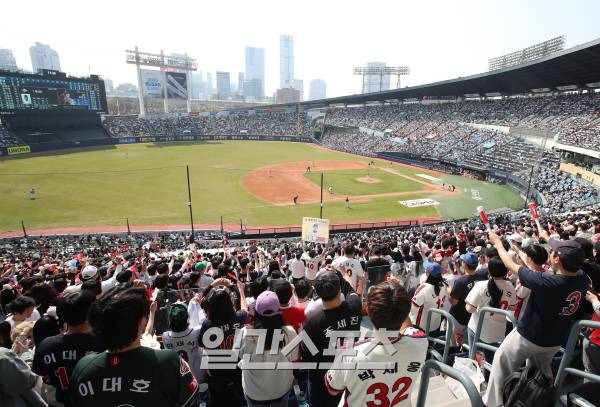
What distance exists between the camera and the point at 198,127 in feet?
331

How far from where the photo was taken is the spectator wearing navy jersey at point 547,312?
4078 mm

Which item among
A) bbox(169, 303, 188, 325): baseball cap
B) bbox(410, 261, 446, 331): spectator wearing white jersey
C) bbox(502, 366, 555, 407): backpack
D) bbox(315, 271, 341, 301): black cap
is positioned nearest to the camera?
bbox(502, 366, 555, 407): backpack

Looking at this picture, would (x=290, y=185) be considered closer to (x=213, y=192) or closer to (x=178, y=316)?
(x=213, y=192)

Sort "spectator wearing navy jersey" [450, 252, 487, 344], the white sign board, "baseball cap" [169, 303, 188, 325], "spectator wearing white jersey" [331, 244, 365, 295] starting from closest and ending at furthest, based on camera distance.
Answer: "baseball cap" [169, 303, 188, 325]
"spectator wearing navy jersey" [450, 252, 487, 344]
"spectator wearing white jersey" [331, 244, 365, 295]
the white sign board

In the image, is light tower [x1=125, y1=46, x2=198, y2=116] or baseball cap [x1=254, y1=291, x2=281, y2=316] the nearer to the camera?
baseball cap [x1=254, y1=291, x2=281, y2=316]

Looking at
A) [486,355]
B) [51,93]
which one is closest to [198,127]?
[51,93]

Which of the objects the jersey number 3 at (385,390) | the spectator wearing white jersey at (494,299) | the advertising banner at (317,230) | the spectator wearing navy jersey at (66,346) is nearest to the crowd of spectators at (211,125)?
the advertising banner at (317,230)

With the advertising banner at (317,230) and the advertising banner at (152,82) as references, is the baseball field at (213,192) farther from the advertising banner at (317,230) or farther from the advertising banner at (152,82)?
the advertising banner at (152,82)

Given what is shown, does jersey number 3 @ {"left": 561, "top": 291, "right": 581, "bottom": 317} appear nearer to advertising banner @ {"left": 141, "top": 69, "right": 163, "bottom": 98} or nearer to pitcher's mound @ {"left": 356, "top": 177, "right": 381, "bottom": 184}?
pitcher's mound @ {"left": 356, "top": 177, "right": 381, "bottom": 184}

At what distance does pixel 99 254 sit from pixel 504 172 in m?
48.8

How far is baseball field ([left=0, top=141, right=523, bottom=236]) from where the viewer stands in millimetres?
33406

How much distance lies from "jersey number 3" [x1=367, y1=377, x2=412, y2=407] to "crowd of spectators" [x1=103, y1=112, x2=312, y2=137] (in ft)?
309

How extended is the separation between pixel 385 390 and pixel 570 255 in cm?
282

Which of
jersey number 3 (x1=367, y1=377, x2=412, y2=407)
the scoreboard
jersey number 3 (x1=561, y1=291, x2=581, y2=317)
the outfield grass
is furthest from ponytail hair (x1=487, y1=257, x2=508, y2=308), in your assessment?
the scoreboard
